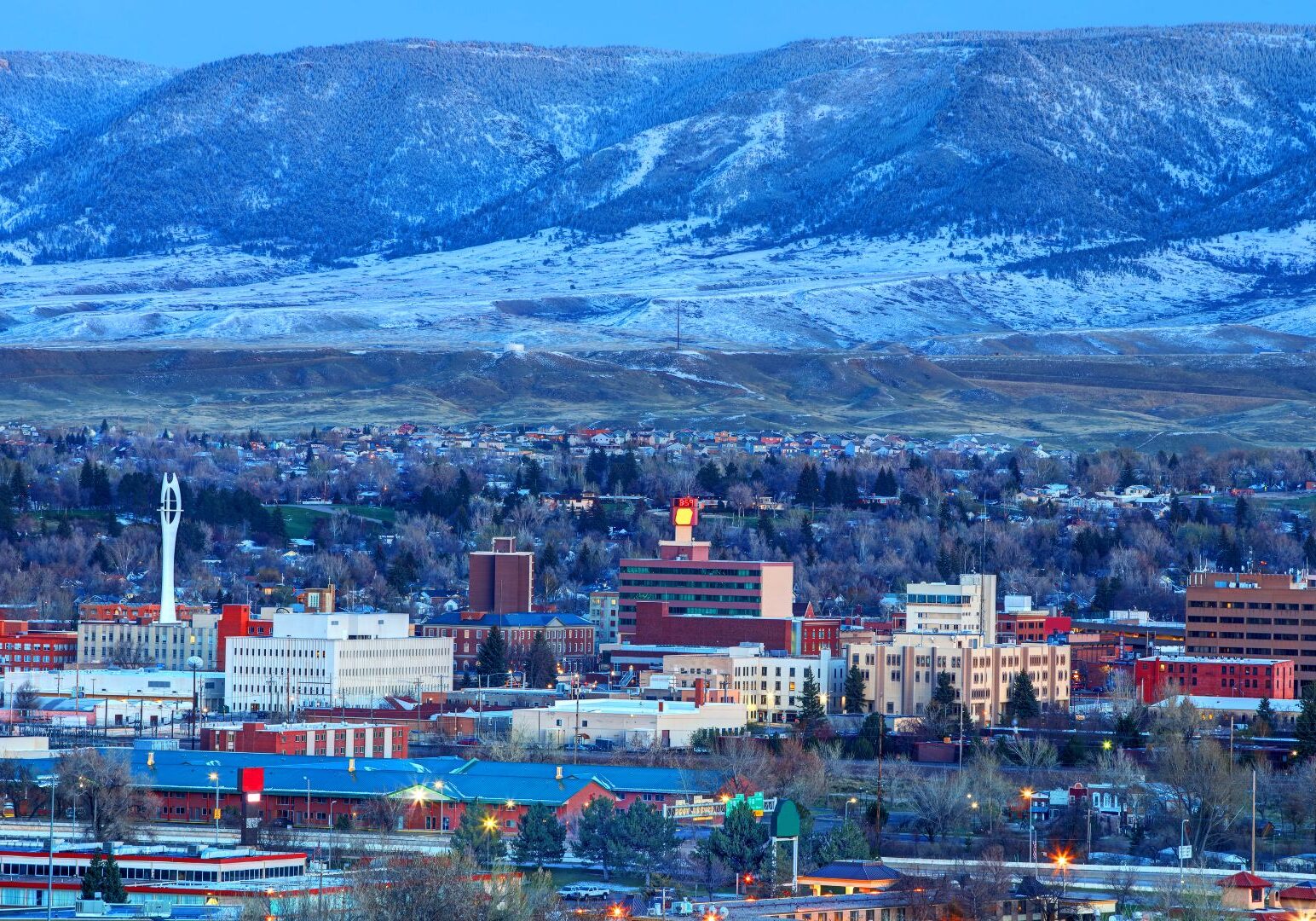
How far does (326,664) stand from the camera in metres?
112

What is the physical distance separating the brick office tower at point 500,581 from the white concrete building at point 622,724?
3070 centimetres

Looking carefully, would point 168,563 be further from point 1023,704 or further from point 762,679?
point 1023,704

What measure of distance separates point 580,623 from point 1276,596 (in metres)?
25.7

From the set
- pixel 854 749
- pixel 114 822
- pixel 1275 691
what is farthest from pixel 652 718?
pixel 114 822

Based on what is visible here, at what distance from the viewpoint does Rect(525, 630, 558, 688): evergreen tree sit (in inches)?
4518

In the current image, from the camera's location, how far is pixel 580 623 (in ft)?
425

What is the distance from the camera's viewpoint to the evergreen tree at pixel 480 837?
6619 centimetres

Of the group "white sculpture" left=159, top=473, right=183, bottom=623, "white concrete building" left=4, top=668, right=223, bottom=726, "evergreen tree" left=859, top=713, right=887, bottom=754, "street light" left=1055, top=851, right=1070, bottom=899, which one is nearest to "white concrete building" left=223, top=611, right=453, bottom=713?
"white concrete building" left=4, top=668, right=223, bottom=726

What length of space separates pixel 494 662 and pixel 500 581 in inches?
633

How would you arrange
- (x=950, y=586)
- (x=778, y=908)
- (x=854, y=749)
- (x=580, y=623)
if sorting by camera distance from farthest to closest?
(x=580, y=623) → (x=950, y=586) → (x=854, y=749) → (x=778, y=908)

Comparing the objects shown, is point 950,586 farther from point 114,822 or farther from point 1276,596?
point 114,822

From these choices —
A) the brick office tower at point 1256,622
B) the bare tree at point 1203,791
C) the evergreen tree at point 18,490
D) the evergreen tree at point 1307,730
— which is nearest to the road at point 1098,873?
the bare tree at point 1203,791

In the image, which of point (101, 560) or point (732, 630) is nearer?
point (732, 630)

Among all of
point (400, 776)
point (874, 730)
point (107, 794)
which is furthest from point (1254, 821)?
point (874, 730)
